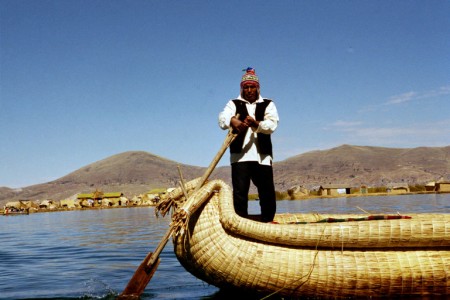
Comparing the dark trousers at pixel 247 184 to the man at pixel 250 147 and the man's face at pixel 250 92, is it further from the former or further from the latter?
the man's face at pixel 250 92

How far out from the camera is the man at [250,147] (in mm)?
5055

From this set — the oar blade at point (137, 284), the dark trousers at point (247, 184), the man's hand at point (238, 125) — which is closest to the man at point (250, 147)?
the dark trousers at point (247, 184)

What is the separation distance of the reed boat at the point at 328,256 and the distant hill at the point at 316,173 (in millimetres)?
123386

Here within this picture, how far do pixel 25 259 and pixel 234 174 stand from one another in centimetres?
616

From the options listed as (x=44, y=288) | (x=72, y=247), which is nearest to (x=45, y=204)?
(x=72, y=247)

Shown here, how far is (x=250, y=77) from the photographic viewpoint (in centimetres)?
515

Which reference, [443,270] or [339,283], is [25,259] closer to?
[339,283]

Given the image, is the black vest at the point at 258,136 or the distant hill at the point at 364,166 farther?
the distant hill at the point at 364,166

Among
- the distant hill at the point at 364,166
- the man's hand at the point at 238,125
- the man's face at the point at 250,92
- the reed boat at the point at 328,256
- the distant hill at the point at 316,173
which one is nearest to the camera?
the reed boat at the point at 328,256

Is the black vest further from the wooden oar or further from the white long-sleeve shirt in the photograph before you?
the wooden oar

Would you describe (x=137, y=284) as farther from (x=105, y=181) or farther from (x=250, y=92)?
(x=105, y=181)

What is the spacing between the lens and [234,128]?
4.86 m

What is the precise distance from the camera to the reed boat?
13.4 ft

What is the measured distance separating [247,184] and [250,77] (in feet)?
A: 3.82
